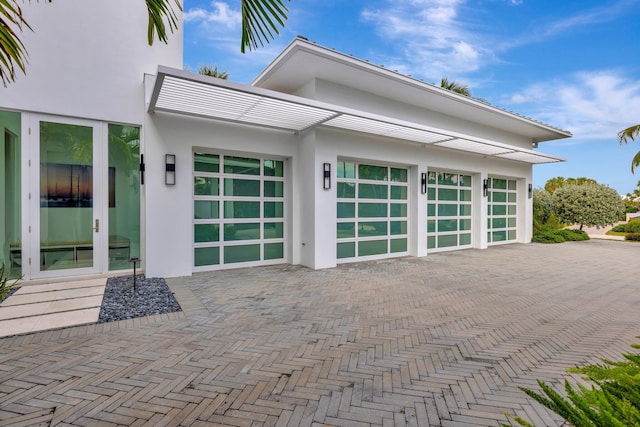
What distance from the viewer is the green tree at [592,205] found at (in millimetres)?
14812

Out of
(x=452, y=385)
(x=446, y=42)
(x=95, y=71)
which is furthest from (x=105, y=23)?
(x=446, y=42)

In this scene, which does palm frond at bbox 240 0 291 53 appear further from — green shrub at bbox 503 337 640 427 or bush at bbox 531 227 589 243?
bush at bbox 531 227 589 243

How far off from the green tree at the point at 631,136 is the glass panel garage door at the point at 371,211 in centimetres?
1003

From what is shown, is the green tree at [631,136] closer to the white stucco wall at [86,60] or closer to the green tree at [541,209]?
the green tree at [541,209]

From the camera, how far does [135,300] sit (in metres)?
4.96

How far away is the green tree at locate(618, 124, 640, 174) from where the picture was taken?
12383 millimetres

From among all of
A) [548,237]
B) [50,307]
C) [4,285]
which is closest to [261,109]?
[50,307]

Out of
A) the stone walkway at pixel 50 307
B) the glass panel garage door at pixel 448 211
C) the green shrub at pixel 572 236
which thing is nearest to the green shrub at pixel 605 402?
the stone walkway at pixel 50 307

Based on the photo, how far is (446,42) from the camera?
45.0ft

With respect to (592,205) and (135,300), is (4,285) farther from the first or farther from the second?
(592,205)

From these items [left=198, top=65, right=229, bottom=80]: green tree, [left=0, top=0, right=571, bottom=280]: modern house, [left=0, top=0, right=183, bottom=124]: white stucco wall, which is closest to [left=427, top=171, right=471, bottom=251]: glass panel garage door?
[left=0, top=0, right=571, bottom=280]: modern house

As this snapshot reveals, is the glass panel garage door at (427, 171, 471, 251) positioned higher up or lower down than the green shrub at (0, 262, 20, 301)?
higher up

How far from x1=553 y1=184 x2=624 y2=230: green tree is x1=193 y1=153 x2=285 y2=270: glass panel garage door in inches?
585

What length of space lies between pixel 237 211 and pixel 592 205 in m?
16.4
